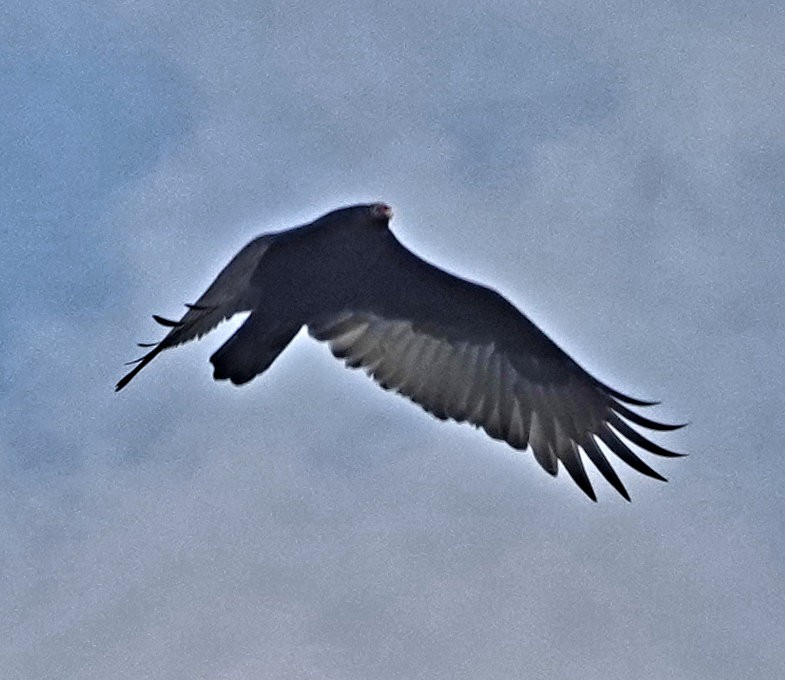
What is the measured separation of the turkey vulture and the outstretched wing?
1 cm

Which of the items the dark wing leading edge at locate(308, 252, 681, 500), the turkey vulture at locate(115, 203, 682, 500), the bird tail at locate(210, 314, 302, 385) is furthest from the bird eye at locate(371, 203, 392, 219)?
the bird tail at locate(210, 314, 302, 385)

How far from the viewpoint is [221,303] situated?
892 centimetres

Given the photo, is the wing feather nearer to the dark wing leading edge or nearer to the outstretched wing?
the dark wing leading edge

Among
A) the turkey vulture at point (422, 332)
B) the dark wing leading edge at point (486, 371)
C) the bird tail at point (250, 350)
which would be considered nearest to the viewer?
the bird tail at point (250, 350)

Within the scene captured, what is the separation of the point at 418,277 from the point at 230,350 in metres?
1.70

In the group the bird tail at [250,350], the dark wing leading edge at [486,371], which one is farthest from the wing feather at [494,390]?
the bird tail at [250,350]

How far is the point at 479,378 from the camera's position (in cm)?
921

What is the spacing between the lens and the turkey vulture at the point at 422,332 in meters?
8.73

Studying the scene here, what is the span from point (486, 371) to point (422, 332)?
610 mm

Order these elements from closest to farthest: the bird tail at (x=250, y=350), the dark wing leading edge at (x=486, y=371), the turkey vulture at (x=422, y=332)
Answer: the bird tail at (x=250, y=350) < the turkey vulture at (x=422, y=332) < the dark wing leading edge at (x=486, y=371)

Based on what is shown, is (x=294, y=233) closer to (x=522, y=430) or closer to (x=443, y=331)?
(x=443, y=331)

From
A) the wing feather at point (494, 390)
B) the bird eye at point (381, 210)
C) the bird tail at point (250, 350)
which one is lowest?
the bird tail at point (250, 350)

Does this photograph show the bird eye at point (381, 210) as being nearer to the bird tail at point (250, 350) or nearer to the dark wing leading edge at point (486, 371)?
the dark wing leading edge at point (486, 371)

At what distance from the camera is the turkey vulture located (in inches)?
344
